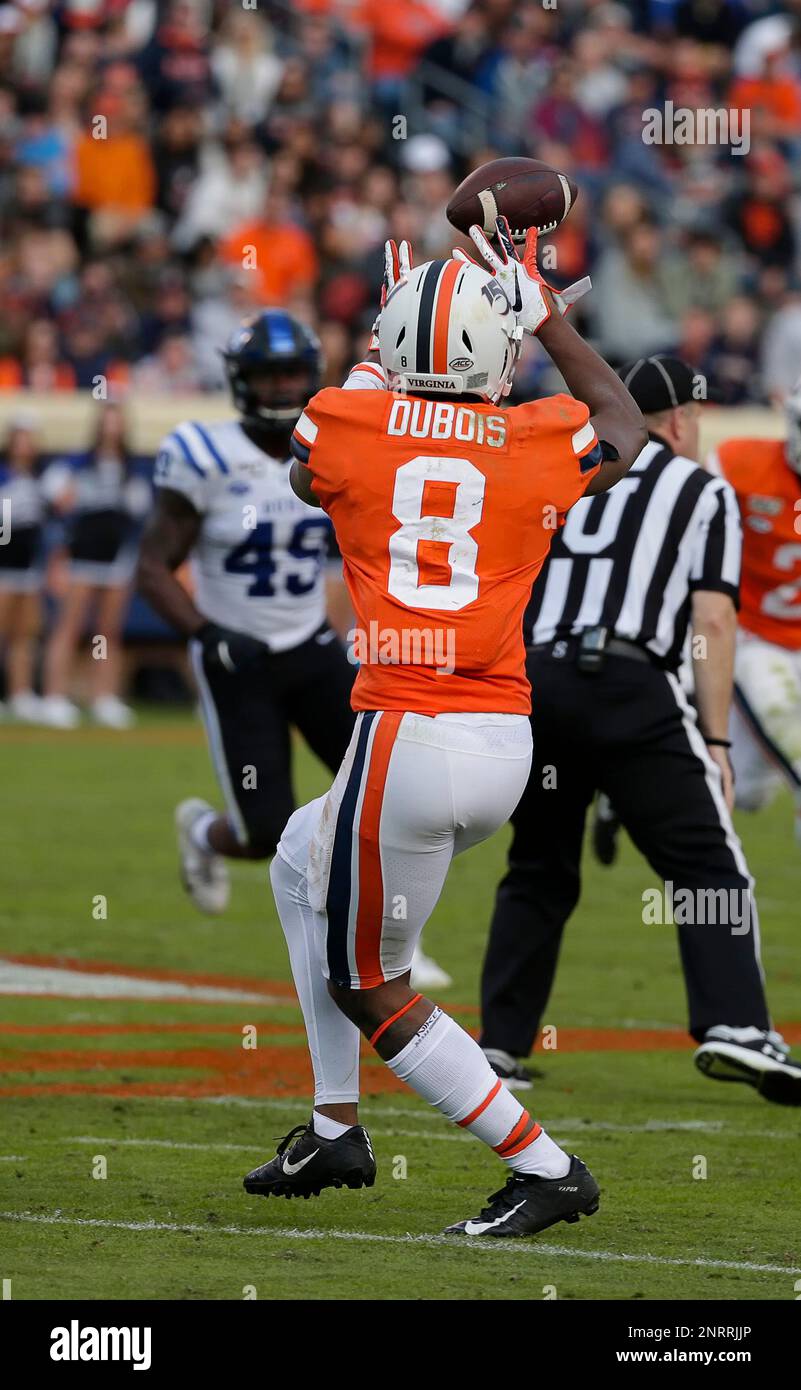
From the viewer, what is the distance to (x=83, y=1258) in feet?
13.2

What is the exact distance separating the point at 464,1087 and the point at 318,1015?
48cm

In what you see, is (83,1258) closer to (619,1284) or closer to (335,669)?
(619,1284)

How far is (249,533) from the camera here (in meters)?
7.30

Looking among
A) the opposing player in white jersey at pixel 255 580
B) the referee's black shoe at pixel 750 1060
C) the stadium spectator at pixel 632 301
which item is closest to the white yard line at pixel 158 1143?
the referee's black shoe at pixel 750 1060

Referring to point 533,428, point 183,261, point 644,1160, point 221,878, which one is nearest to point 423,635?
point 533,428

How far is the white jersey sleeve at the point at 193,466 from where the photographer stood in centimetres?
722

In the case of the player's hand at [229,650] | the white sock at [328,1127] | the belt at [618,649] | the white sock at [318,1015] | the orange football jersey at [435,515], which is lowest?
the white sock at [328,1127]

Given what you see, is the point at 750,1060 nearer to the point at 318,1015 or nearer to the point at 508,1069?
the point at 508,1069

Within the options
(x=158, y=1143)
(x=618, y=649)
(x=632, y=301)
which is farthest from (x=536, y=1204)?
(x=632, y=301)
